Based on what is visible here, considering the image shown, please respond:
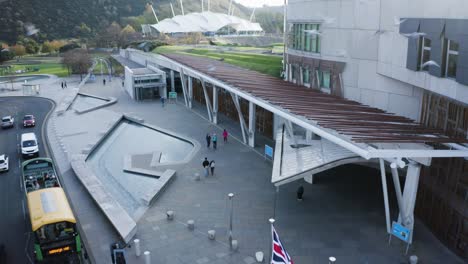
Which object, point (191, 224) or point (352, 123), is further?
point (191, 224)

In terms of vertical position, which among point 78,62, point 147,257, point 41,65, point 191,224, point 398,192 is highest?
point 78,62

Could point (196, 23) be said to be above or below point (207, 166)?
above

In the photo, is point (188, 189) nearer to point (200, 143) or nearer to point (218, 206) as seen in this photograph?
point (218, 206)

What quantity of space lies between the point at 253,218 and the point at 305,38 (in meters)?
15.7

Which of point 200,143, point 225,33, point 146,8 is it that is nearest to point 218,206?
point 200,143

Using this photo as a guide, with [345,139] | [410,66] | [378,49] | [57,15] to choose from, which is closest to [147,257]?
[345,139]

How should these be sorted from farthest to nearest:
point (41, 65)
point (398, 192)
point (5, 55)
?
1. point (5, 55)
2. point (41, 65)
3. point (398, 192)

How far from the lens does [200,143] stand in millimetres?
31688

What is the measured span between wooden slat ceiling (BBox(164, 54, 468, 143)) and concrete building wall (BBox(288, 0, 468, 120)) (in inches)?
38.7

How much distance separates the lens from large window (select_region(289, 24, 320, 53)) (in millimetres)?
27833

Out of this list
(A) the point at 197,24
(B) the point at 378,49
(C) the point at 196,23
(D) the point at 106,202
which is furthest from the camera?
(C) the point at 196,23

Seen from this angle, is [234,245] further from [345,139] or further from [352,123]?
[352,123]

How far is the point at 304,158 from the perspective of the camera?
20094mm

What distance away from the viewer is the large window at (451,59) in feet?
51.9
